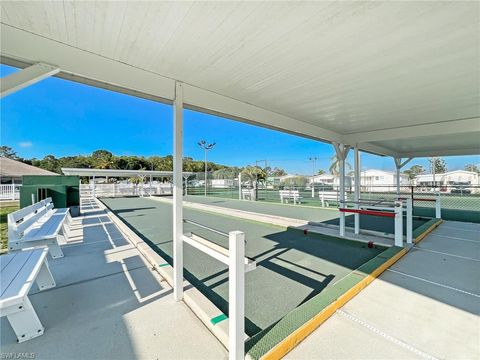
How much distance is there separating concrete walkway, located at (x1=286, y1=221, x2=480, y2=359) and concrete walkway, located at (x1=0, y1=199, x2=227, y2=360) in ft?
3.03

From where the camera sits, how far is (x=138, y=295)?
2514mm

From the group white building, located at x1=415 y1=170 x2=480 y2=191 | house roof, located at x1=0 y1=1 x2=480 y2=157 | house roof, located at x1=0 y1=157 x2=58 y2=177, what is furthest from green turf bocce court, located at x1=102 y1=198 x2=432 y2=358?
house roof, located at x1=0 y1=157 x2=58 y2=177

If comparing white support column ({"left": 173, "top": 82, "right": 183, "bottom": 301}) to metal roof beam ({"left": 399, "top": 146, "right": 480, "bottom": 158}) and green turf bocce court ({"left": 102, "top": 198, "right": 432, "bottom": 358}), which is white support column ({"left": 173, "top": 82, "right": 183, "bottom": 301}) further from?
metal roof beam ({"left": 399, "top": 146, "right": 480, "bottom": 158})

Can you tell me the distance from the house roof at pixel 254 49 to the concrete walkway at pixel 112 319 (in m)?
2.18

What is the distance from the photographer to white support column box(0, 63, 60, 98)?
1.51 m

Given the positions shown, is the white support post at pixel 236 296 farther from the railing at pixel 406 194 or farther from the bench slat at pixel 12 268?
the railing at pixel 406 194

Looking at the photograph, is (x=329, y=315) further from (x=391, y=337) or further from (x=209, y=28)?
(x=209, y=28)

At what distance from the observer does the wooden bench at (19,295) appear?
5.40 ft

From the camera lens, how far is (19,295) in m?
1.64

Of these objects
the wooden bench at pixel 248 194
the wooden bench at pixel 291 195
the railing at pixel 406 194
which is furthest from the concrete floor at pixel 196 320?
the wooden bench at pixel 248 194

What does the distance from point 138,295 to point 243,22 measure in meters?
2.85

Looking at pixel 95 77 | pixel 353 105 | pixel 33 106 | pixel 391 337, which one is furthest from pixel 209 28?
pixel 33 106

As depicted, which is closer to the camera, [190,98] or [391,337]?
[391,337]

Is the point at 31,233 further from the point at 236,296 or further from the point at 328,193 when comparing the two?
the point at 328,193
